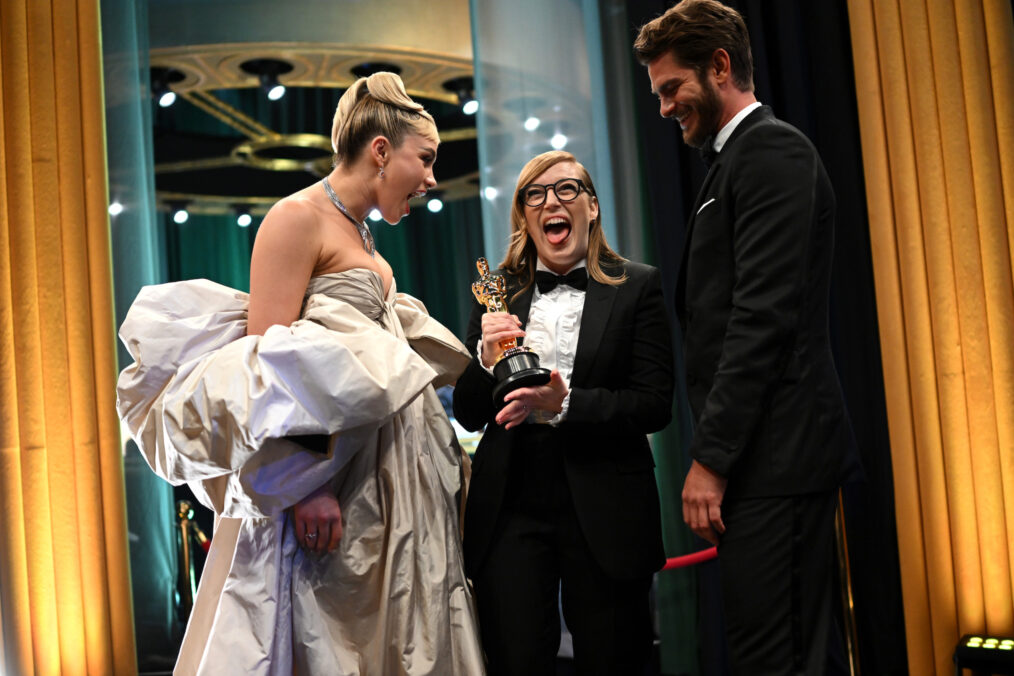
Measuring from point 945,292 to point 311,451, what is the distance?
7.08 feet

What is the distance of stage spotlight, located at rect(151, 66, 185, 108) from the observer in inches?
207

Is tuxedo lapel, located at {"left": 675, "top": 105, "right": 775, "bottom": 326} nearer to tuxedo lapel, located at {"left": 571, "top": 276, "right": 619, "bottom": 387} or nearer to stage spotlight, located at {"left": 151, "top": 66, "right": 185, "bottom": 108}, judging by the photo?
tuxedo lapel, located at {"left": 571, "top": 276, "right": 619, "bottom": 387}

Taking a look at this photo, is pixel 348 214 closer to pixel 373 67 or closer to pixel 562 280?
pixel 562 280

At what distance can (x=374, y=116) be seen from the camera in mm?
2240

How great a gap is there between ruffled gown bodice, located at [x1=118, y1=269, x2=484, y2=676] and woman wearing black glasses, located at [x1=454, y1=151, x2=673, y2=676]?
0.36 ft

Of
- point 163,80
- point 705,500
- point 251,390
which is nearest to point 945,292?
point 705,500

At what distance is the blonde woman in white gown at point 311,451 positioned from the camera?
1.89 metres

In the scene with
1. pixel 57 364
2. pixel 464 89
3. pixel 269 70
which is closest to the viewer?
pixel 57 364

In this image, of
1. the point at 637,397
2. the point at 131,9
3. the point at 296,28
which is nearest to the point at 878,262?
the point at 637,397

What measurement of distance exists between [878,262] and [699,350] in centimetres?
159

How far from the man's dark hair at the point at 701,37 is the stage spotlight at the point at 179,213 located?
6.69 meters

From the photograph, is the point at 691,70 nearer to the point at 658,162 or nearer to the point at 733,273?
the point at 733,273

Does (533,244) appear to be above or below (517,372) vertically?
above

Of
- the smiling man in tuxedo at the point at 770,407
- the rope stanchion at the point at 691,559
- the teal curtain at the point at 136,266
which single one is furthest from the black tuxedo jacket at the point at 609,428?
the teal curtain at the point at 136,266
